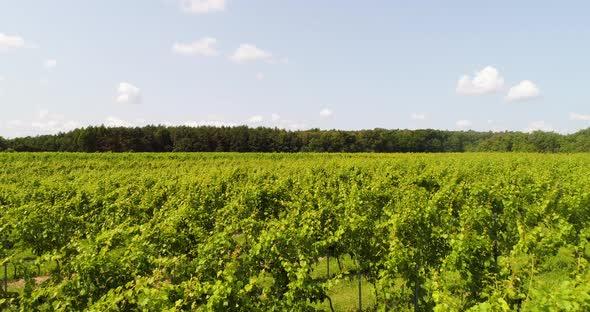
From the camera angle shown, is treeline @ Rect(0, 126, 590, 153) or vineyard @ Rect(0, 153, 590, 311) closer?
vineyard @ Rect(0, 153, 590, 311)

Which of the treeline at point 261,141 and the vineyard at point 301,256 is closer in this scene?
the vineyard at point 301,256

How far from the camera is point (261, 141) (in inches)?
2552

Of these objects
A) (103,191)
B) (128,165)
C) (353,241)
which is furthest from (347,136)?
(353,241)

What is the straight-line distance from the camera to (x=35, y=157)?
1283 inches

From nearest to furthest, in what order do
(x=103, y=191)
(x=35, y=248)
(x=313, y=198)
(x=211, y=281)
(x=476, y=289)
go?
(x=211, y=281), (x=476, y=289), (x=35, y=248), (x=313, y=198), (x=103, y=191)

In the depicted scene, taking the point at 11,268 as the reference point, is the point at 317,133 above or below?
above

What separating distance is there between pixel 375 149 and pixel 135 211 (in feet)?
218

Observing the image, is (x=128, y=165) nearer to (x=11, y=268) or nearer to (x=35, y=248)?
(x=11, y=268)

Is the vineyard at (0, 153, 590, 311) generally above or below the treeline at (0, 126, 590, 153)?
below

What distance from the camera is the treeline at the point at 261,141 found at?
56250 millimetres

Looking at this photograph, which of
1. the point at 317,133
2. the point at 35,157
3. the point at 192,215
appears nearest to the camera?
the point at 192,215

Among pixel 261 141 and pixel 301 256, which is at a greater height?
pixel 261 141

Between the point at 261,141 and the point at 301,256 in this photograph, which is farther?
the point at 261,141

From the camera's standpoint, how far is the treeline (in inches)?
2215
